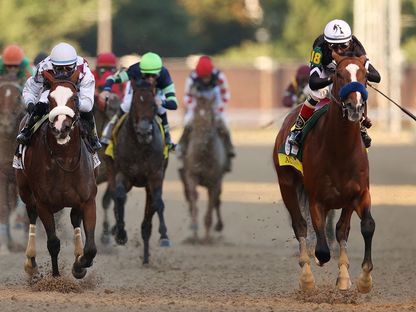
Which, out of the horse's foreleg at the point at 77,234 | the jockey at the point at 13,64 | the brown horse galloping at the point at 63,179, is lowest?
the horse's foreleg at the point at 77,234

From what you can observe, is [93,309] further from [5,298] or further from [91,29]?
[91,29]

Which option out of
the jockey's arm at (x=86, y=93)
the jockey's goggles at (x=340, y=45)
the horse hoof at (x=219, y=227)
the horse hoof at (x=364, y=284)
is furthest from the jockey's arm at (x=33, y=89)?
the horse hoof at (x=219, y=227)

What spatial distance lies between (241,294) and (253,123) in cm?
4350

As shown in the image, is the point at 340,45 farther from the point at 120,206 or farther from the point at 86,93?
the point at 120,206

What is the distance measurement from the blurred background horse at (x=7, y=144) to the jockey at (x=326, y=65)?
4707mm

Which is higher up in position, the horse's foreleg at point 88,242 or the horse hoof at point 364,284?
the horse's foreleg at point 88,242

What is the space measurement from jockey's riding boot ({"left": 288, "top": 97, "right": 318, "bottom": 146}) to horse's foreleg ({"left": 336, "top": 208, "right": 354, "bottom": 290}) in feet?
2.58

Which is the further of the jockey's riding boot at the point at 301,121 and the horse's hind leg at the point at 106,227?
the horse's hind leg at the point at 106,227

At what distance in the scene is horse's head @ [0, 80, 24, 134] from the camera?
1496 cm

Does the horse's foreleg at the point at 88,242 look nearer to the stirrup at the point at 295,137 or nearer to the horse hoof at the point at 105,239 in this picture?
the stirrup at the point at 295,137

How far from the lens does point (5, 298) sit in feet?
33.9

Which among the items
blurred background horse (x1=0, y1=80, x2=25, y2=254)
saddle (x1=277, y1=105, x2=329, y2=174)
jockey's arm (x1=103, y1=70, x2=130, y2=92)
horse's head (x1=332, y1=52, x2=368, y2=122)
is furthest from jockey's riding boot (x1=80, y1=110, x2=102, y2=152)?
blurred background horse (x1=0, y1=80, x2=25, y2=254)

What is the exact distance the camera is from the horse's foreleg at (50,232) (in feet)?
36.7

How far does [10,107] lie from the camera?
1508cm
